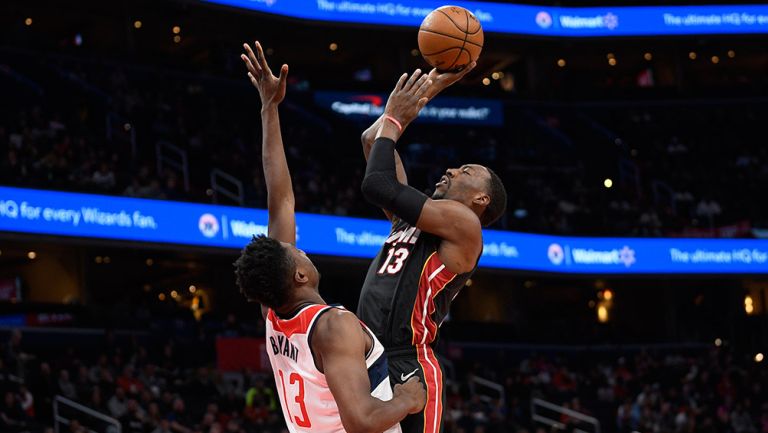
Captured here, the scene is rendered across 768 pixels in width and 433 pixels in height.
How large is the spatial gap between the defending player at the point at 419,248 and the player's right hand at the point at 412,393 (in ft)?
1.68

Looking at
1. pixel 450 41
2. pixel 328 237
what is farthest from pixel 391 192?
pixel 328 237

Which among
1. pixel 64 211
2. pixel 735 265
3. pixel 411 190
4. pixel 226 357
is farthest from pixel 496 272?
pixel 411 190

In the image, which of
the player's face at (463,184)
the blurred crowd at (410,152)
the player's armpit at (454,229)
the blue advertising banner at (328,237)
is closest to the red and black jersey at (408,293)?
the player's armpit at (454,229)

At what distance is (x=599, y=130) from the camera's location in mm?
36469

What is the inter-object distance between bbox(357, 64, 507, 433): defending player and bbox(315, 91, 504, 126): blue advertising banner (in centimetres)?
2703

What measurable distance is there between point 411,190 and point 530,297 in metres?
31.5

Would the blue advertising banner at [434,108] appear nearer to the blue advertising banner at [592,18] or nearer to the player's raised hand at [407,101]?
the blue advertising banner at [592,18]

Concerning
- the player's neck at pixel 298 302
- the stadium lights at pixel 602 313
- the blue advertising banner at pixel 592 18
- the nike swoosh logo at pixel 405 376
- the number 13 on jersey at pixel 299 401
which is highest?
the blue advertising banner at pixel 592 18

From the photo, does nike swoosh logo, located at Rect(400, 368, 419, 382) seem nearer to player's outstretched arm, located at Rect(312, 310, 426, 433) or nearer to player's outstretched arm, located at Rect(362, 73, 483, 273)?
player's outstretched arm, located at Rect(362, 73, 483, 273)

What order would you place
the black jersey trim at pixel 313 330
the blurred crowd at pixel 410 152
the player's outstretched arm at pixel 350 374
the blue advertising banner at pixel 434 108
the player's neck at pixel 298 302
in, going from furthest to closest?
the blue advertising banner at pixel 434 108 < the blurred crowd at pixel 410 152 < the player's neck at pixel 298 302 < the black jersey trim at pixel 313 330 < the player's outstretched arm at pixel 350 374

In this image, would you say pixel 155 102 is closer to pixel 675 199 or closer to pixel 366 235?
pixel 366 235

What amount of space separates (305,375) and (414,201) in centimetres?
107

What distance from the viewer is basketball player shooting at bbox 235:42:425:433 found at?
16.9 feet

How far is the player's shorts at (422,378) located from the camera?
19.7 ft
